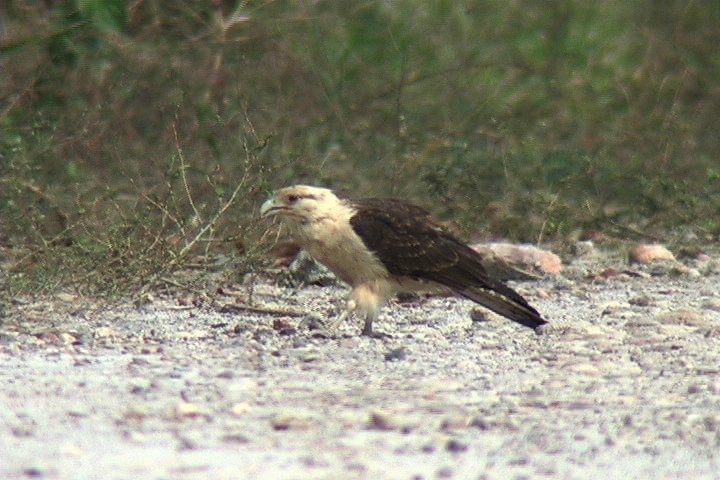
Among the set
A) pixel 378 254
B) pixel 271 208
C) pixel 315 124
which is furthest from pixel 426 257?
pixel 315 124

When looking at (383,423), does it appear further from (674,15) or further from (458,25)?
(674,15)

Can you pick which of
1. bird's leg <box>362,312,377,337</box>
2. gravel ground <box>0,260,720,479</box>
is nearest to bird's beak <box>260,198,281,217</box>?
gravel ground <box>0,260,720,479</box>

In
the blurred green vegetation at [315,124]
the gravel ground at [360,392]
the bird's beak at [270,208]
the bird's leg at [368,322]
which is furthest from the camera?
the blurred green vegetation at [315,124]

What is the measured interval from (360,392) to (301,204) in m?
1.92

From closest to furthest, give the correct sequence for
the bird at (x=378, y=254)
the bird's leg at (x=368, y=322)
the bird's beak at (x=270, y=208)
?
1. the bird's leg at (x=368, y=322)
2. the bird at (x=378, y=254)
3. the bird's beak at (x=270, y=208)

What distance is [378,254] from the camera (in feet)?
26.8

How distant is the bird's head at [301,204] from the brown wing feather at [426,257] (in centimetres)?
13

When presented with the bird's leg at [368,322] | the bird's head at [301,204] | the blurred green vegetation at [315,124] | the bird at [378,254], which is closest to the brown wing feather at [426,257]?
the bird at [378,254]

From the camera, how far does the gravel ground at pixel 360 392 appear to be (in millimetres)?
5262

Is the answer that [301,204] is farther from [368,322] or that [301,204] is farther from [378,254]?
[368,322]

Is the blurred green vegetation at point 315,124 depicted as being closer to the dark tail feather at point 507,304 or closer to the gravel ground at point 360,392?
the gravel ground at point 360,392

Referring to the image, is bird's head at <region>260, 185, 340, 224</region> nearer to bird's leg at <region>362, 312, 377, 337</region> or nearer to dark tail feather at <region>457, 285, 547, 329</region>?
bird's leg at <region>362, 312, 377, 337</region>

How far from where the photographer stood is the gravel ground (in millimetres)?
5262

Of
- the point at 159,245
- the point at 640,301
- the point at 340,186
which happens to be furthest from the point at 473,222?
the point at 159,245
